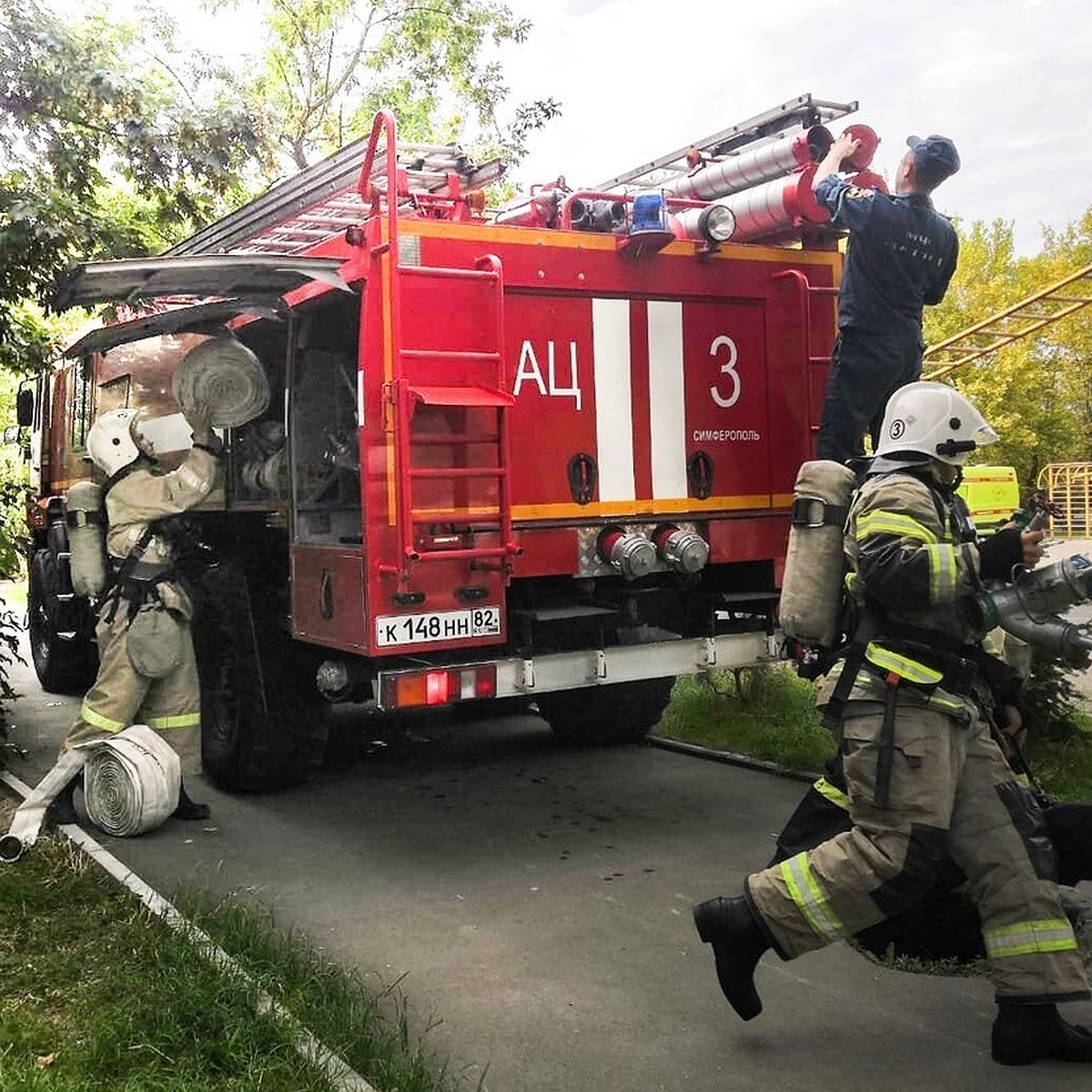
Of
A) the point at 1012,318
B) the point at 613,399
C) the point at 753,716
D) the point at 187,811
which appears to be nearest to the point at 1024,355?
the point at 1012,318

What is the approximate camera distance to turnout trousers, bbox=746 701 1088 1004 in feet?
10.2

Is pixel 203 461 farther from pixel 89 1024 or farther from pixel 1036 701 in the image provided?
pixel 1036 701

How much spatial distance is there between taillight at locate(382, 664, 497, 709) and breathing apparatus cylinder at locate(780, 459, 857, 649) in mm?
1619

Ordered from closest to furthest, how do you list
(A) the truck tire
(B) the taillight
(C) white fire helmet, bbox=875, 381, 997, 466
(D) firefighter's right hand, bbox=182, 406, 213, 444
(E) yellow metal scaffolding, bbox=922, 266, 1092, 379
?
(C) white fire helmet, bbox=875, 381, 997, 466 → (B) the taillight → (D) firefighter's right hand, bbox=182, 406, 213, 444 → (A) the truck tire → (E) yellow metal scaffolding, bbox=922, 266, 1092, 379

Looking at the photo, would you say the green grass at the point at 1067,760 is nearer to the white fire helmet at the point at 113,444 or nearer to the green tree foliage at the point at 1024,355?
the white fire helmet at the point at 113,444

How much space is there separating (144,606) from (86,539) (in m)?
0.57

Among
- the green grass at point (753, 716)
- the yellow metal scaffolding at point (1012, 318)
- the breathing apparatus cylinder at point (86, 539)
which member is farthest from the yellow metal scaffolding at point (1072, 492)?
the breathing apparatus cylinder at point (86, 539)

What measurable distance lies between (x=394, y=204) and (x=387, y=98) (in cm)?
1402

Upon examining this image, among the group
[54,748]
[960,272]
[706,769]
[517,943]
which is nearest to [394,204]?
[517,943]

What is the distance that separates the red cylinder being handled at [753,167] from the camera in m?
5.38

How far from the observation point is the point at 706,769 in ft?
21.5

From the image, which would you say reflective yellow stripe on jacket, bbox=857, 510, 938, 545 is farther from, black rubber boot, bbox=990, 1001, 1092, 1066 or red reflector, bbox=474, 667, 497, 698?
red reflector, bbox=474, 667, 497, 698

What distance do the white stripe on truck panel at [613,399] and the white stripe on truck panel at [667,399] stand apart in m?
0.12

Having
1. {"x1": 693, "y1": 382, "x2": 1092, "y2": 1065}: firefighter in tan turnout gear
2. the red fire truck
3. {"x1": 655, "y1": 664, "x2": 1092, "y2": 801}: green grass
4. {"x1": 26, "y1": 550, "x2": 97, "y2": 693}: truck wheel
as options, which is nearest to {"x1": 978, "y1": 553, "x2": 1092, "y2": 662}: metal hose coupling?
{"x1": 693, "y1": 382, "x2": 1092, "y2": 1065}: firefighter in tan turnout gear
